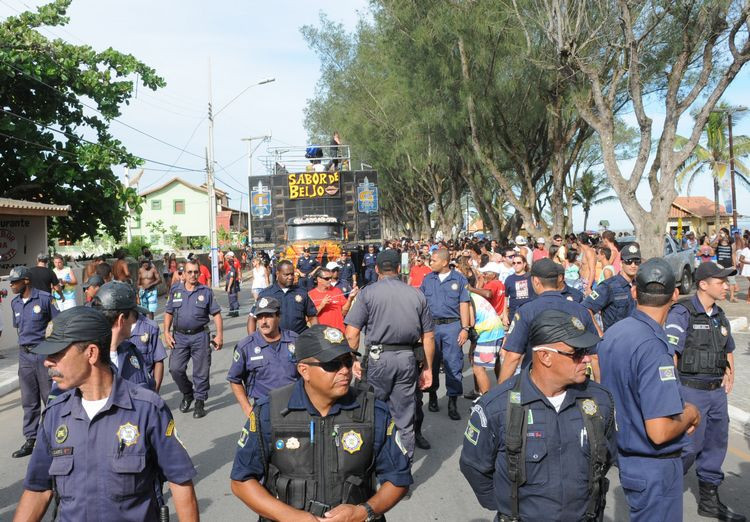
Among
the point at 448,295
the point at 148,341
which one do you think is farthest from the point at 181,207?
the point at 148,341

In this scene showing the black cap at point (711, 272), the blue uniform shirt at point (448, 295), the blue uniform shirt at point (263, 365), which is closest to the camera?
the black cap at point (711, 272)

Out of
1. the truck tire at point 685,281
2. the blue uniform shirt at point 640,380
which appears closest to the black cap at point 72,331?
the blue uniform shirt at point 640,380

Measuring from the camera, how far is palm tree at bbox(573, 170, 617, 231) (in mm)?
64438

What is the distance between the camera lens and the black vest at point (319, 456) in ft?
9.00

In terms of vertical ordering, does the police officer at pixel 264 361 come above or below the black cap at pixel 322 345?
below

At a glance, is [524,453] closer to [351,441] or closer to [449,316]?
[351,441]

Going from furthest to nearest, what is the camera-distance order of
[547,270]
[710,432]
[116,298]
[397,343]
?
1. [397,343]
2. [547,270]
3. [710,432]
4. [116,298]

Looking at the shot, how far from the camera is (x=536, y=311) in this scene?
529cm

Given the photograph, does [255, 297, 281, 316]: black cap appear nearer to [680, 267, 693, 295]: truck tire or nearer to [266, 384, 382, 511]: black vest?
[266, 384, 382, 511]: black vest

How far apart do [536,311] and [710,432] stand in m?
1.53

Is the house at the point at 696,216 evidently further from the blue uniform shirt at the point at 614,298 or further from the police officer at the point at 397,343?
the police officer at the point at 397,343

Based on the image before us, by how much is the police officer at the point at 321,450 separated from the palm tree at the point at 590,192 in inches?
2491

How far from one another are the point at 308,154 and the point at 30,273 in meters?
16.9

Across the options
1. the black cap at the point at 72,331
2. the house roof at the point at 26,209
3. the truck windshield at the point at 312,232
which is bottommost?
the black cap at the point at 72,331
